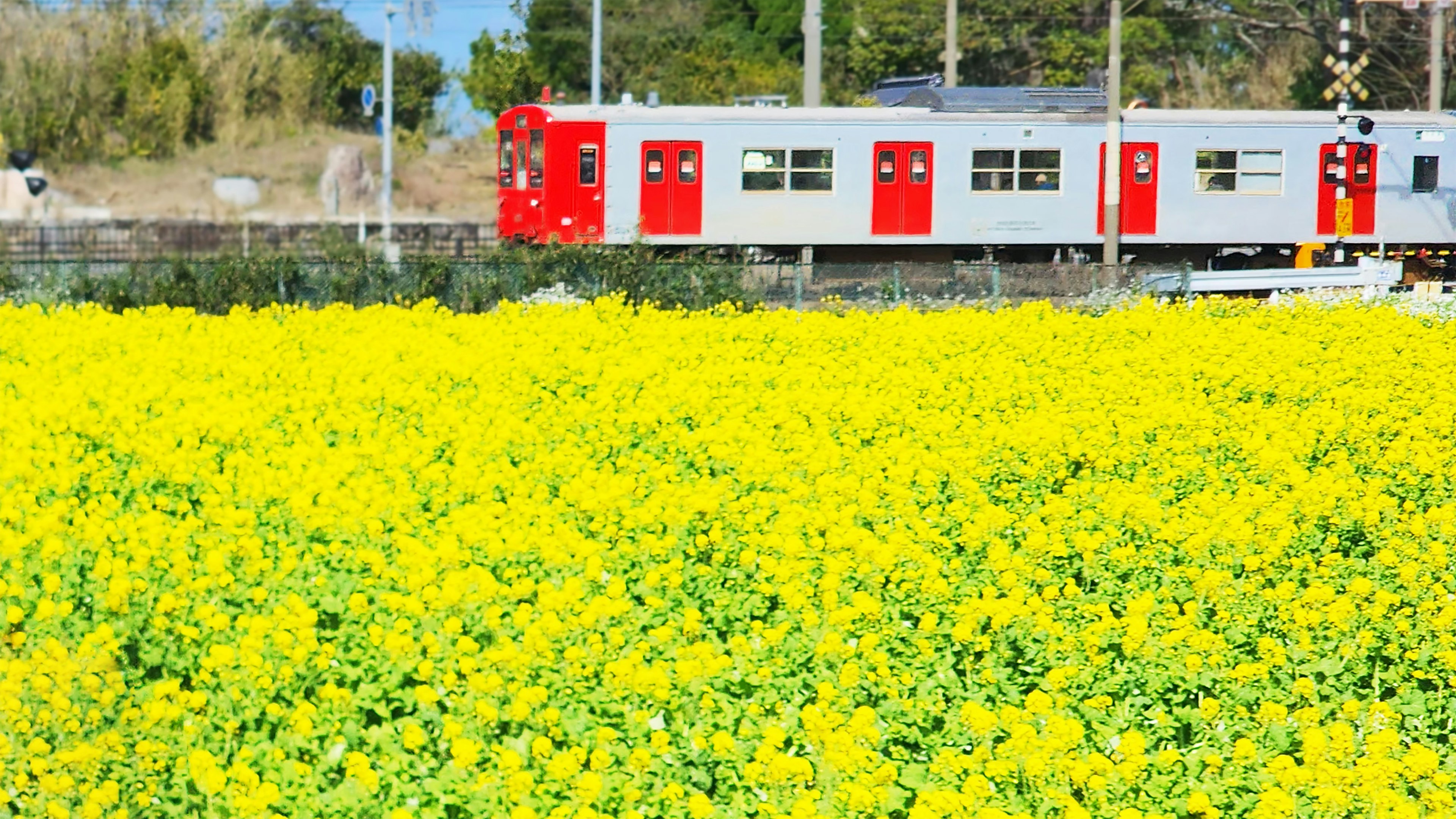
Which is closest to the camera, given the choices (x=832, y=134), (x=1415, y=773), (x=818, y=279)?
(x=1415, y=773)

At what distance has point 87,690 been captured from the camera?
19.5 feet

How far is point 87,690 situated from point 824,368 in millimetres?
8750

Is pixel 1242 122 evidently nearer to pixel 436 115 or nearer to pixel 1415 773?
pixel 1415 773

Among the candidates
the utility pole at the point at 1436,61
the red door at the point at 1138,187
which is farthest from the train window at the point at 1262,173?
the utility pole at the point at 1436,61

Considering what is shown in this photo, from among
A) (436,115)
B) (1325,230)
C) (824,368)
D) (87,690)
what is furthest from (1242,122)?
(436,115)

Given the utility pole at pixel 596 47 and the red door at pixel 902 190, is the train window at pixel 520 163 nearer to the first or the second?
the red door at pixel 902 190

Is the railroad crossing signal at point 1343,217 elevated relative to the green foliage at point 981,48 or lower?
lower

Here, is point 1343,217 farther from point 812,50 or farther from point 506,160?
point 506,160

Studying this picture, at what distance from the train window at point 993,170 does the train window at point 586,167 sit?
15.9 feet

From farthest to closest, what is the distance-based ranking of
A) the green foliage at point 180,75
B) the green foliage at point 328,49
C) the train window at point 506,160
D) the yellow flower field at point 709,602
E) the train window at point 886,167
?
the green foliage at point 328,49 < the green foliage at point 180,75 < the train window at point 506,160 < the train window at point 886,167 < the yellow flower field at point 709,602

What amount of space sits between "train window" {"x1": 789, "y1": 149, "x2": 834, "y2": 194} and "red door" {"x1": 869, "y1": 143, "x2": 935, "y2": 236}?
0.59m

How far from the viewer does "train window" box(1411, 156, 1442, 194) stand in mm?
29422

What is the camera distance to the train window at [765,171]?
27188 millimetres

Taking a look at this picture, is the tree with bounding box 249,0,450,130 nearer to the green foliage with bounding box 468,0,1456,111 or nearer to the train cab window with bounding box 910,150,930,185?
the green foliage with bounding box 468,0,1456,111
